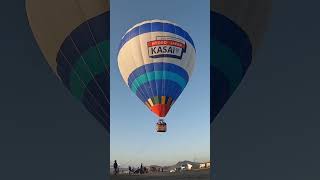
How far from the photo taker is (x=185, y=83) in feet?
31.7

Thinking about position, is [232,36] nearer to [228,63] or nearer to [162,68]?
[228,63]

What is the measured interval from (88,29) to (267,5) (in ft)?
10.4

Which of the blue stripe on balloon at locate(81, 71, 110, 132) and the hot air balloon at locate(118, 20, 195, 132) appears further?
the hot air balloon at locate(118, 20, 195, 132)

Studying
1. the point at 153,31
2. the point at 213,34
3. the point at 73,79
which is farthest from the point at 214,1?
the point at 73,79

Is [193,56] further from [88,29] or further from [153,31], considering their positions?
[88,29]

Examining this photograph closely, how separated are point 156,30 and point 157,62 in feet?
1.95

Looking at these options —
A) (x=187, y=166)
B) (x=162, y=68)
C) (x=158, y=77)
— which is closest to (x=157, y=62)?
(x=162, y=68)

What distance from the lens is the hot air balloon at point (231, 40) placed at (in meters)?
9.09

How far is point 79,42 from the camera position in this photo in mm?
8906

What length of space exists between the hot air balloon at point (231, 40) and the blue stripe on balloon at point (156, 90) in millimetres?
760

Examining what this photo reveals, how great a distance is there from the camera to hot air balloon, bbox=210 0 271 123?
358 inches

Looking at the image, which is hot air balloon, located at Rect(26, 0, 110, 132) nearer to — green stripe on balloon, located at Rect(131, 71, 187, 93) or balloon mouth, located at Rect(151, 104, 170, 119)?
green stripe on balloon, located at Rect(131, 71, 187, 93)

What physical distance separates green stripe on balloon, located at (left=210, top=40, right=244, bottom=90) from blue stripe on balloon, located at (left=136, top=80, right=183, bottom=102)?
85 cm

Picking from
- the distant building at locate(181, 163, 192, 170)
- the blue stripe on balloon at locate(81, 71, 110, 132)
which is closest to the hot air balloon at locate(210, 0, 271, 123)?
the distant building at locate(181, 163, 192, 170)
